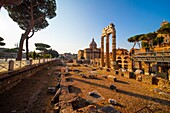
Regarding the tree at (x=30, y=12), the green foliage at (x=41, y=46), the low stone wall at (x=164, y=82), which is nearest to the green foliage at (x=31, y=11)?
the tree at (x=30, y=12)

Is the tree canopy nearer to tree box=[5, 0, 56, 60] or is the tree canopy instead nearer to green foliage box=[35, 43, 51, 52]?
green foliage box=[35, 43, 51, 52]

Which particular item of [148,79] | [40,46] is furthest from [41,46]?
[148,79]

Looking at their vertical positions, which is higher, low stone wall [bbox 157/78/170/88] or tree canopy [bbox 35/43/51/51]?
tree canopy [bbox 35/43/51/51]

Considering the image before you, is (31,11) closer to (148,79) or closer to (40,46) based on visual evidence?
(148,79)

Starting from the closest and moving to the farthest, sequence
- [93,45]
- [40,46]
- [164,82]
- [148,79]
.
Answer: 1. [164,82]
2. [148,79]
3. [40,46]
4. [93,45]

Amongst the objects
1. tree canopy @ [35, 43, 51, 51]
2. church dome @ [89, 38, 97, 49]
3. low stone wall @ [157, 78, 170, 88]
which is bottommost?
low stone wall @ [157, 78, 170, 88]

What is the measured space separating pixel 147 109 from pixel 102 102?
194 cm

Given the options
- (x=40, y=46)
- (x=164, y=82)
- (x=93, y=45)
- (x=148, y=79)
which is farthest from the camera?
(x=93, y=45)

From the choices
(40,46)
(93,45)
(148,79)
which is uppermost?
(93,45)

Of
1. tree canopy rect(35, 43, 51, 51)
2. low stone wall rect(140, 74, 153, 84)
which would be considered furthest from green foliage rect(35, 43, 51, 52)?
low stone wall rect(140, 74, 153, 84)

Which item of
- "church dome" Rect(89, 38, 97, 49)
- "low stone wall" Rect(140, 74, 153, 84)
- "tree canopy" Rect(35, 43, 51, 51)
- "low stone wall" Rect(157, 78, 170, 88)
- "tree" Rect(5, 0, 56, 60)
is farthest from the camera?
"church dome" Rect(89, 38, 97, 49)

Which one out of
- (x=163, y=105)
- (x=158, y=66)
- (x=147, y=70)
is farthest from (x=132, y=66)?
(x=163, y=105)

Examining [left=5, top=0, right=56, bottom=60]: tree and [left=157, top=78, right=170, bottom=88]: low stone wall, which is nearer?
[left=157, top=78, right=170, bottom=88]: low stone wall

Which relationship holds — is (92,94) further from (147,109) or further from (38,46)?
(38,46)
